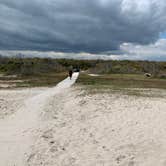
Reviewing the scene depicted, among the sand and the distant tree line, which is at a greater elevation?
the distant tree line

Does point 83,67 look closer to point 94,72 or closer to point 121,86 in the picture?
point 94,72

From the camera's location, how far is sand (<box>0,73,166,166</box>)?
18.1 ft

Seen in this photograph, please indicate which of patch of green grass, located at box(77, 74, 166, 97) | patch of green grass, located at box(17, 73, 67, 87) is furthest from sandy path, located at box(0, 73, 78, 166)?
patch of green grass, located at box(17, 73, 67, 87)

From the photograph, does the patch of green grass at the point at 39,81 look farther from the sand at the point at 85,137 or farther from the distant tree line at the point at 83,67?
the sand at the point at 85,137

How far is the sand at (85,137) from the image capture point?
18.1ft

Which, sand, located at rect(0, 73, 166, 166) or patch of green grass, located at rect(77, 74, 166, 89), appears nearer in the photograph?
sand, located at rect(0, 73, 166, 166)

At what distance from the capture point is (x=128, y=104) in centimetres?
1191

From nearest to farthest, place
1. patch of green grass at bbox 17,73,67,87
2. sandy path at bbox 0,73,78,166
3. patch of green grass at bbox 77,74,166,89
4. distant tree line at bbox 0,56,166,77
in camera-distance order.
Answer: sandy path at bbox 0,73,78,166 → patch of green grass at bbox 77,74,166,89 → patch of green grass at bbox 17,73,67,87 → distant tree line at bbox 0,56,166,77

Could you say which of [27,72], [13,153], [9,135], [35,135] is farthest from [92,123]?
[27,72]

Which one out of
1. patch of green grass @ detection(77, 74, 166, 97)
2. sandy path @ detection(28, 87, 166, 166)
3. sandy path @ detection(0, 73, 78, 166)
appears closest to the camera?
sandy path @ detection(28, 87, 166, 166)

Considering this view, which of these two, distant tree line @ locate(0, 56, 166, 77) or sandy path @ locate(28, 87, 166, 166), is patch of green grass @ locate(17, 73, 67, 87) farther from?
sandy path @ locate(28, 87, 166, 166)

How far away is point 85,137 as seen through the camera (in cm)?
708

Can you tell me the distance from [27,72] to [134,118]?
38.6 metres

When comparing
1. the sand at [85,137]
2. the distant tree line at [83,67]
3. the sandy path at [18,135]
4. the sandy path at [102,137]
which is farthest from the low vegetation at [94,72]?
the sandy path at [18,135]
